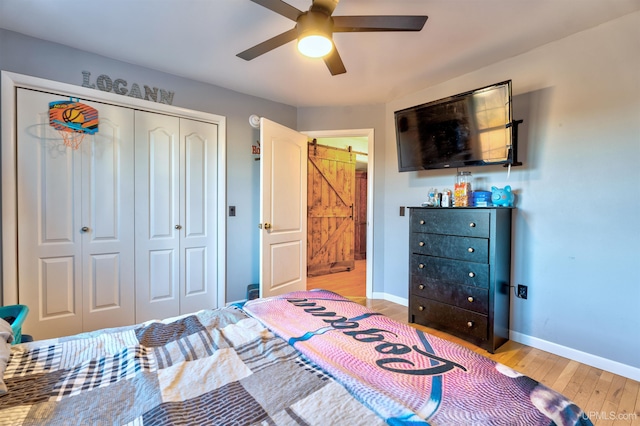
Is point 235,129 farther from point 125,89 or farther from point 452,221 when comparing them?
point 452,221

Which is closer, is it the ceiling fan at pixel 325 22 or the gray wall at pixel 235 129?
the ceiling fan at pixel 325 22

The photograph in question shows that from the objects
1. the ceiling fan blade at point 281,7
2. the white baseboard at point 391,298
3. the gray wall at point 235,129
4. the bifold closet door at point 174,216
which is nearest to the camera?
the ceiling fan blade at point 281,7

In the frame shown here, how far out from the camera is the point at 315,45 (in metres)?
1.61

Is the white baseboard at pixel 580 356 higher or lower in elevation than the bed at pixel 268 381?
lower

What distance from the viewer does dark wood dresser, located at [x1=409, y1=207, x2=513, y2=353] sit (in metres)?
2.21

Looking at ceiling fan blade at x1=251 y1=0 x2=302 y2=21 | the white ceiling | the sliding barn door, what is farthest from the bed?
the sliding barn door

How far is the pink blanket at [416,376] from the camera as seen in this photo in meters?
0.70

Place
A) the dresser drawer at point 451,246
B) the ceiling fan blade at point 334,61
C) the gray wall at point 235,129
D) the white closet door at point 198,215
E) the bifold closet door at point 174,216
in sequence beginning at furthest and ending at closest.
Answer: the white closet door at point 198,215, the bifold closet door at point 174,216, the gray wall at point 235,129, the dresser drawer at point 451,246, the ceiling fan blade at point 334,61

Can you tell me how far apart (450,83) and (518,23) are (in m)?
0.90

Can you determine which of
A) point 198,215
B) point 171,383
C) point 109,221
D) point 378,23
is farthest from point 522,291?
point 109,221

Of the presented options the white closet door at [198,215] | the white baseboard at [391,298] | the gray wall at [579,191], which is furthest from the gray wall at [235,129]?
the gray wall at [579,191]

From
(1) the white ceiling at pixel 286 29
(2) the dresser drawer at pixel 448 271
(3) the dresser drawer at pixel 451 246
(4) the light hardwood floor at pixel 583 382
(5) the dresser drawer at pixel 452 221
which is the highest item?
(1) the white ceiling at pixel 286 29

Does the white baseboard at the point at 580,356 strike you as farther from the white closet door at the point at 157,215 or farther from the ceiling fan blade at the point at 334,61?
the white closet door at the point at 157,215

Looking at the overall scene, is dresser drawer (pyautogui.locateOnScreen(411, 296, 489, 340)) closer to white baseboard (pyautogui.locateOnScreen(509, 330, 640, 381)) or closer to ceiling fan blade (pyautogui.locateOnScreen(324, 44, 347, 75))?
white baseboard (pyautogui.locateOnScreen(509, 330, 640, 381))
